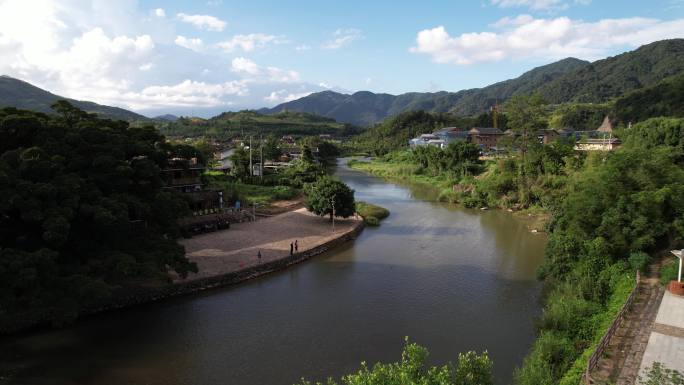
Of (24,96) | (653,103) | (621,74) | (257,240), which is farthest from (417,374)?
(621,74)

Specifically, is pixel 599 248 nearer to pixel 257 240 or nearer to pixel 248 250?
pixel 248 250

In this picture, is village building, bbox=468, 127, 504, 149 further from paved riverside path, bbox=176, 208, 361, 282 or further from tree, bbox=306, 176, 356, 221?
tree, bbox=306, 176, 356, 221

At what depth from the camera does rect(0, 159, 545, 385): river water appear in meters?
13.2

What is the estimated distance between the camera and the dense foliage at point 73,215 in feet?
45.1

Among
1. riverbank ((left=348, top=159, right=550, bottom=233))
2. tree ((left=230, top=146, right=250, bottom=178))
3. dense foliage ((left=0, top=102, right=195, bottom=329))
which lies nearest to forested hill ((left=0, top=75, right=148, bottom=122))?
riverbank ((left=348, top=159, right=550, bottom=233))

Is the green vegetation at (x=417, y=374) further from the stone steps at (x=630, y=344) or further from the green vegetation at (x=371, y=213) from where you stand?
the green vegetation at (x=371, y=213)

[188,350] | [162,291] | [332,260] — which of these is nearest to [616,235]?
[332,260]

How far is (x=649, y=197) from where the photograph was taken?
18.0 meters

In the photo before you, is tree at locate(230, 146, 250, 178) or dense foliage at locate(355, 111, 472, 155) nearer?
tree at locate(230, 146, 250, 178)

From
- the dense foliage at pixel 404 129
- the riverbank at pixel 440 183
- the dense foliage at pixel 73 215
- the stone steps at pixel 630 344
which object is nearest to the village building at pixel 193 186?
the dense foliage at pixel 73 215

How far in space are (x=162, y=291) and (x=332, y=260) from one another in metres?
9.58

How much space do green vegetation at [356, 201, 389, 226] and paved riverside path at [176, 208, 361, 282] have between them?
4.14 ft

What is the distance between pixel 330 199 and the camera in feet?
101

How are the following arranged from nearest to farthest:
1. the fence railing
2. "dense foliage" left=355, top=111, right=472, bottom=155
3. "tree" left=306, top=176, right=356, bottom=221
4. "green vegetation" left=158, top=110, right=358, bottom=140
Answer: the fence railing
"tree" left=306, top=176, right=356, bottom=221
"dense foliage" left=355, top=111, right=472, bottom=155
"green vegetation" left=158, top=110, right=358, bottom=140
